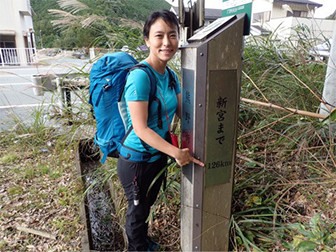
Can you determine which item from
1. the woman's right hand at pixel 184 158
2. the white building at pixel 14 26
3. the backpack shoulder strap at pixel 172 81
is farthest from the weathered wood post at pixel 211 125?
the white building at pixel 14 26

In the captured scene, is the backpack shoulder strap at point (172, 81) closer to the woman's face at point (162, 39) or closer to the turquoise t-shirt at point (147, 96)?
the turquoise t-shirt at point (147, 96)

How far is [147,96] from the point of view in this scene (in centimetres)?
127

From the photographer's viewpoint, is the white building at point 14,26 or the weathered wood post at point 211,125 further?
the white building at point 14,26

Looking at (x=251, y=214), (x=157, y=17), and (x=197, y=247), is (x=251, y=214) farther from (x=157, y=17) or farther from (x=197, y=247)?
(x=157, y=17)

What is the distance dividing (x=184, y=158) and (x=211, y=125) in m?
0.23

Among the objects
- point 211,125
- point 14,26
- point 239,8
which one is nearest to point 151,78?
point 211,125

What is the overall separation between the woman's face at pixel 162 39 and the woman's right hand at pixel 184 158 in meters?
0.53

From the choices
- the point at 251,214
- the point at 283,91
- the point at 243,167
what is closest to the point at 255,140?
the point at 243,167

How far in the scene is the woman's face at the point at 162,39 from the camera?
50.9 inches

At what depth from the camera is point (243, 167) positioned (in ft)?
6.65

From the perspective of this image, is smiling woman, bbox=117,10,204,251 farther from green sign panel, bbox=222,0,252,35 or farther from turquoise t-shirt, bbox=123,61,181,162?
green sign panel, bbox=222,0,252,35

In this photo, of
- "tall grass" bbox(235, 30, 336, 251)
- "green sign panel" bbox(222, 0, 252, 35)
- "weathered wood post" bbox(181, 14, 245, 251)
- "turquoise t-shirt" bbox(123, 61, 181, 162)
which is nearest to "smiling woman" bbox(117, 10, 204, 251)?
"turquoise t-shirt" bbox(123, 61, 181, 162)

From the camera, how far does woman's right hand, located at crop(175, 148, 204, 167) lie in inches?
51.0

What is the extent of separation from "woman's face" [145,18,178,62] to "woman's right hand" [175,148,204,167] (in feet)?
1.75
